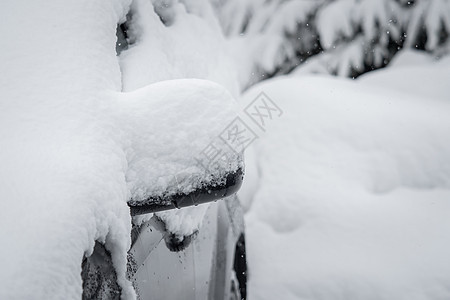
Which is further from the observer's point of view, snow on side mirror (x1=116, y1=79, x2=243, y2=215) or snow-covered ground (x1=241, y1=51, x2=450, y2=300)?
snow-covered ground (x1=241, y1=51, x2=450, y2=300)

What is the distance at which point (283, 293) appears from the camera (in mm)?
1949

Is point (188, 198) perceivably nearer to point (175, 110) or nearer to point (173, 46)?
point (175, 110)

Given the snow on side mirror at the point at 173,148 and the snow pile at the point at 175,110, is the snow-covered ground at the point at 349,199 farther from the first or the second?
the snow on side mirror at the point at 173,148

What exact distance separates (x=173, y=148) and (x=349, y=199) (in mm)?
1403

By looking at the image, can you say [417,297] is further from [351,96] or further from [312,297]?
[351,96]

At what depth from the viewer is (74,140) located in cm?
83

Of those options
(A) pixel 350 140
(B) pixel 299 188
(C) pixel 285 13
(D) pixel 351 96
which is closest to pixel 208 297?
(B) pixel 299 188

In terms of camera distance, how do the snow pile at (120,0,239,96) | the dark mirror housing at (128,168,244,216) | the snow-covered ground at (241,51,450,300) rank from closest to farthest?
the dark mirror housing at (128,168,244,216), the snow pile at (120,0,239,96), the snow-covered ground at (241,51,450,300)

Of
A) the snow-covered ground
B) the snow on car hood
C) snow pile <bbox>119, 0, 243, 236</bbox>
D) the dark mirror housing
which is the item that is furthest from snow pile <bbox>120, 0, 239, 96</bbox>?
Answer: the snow-covered ground

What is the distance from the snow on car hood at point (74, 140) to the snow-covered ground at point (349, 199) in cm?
118

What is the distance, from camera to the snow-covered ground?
1.85 metres

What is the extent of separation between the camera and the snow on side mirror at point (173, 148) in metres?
0.92

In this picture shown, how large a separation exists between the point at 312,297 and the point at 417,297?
0.44 meters

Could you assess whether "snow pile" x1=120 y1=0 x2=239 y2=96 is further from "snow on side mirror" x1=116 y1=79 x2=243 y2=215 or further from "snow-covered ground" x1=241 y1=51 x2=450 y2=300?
"snow-covered ground" x1=241 y1=51 x2=450 y2=300
